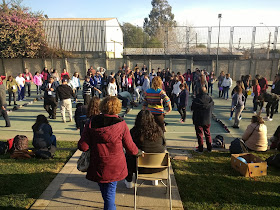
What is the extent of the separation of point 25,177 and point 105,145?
9.21ft

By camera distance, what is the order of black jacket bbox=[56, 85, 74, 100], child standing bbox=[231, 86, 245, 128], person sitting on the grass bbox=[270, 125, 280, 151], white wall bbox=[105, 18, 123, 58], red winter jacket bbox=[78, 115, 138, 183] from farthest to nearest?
white wall bbox=[105, 18, 123, 58] < black jacket bbox=[56, 85, 74, 100] < child standing bbox=[231, 86, 245, 128] < person sitting on the grass bbox=[270, 125, 280, 151] < red winter jacket bbox=[78, 115, 138, 183]

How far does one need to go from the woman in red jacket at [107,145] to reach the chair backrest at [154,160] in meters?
0.76

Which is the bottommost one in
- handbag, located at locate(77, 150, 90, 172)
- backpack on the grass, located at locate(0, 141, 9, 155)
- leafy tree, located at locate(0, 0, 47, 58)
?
Result: backpack on the grass, located at locate(0, 141, 9, 155)

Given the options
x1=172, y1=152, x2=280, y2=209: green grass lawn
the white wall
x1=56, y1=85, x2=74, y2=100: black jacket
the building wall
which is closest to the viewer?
x1=172, y1=152, x2=280, y2=209: green grass lawn

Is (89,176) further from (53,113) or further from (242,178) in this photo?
(53,113)

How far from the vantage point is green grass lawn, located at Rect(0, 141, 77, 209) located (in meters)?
3.86

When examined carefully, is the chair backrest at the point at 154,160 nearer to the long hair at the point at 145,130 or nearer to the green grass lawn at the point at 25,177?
the long hair at the point at 145,130

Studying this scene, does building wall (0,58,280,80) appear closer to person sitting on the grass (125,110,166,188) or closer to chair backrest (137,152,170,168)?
person sitting on the grass (125,110,166,188)

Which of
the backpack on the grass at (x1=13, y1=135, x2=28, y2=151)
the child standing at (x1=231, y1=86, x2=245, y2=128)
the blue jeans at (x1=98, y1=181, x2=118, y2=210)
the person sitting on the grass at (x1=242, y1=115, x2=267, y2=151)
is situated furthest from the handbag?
the child standing at (x1=231, y1=86, x2=245, y2=128)

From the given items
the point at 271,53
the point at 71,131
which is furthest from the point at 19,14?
the point at 271,53

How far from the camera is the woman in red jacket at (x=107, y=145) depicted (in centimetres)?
271

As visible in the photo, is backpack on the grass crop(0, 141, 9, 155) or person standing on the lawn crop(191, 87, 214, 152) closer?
person standing on the lawn crop(191, 87, 214, 152)

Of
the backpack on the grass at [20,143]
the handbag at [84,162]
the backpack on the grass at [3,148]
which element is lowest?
the backpack on the grass at [3,148]

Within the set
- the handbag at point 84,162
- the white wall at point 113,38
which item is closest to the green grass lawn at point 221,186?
the handbag at point 84,162
